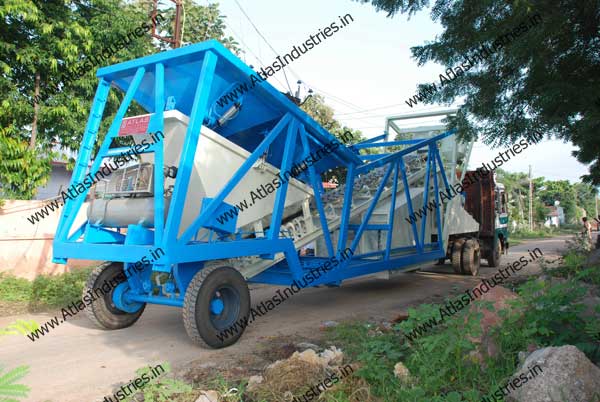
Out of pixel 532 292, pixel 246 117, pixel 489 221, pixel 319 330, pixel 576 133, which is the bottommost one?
pixel 319 330

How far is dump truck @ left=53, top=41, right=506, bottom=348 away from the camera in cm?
461

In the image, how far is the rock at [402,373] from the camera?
3.36 meters

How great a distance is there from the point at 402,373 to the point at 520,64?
4.26m

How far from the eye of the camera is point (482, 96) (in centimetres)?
605

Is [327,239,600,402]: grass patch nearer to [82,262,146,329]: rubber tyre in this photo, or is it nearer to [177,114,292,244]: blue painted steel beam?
[177,114,292,244]: blue painted steel beam

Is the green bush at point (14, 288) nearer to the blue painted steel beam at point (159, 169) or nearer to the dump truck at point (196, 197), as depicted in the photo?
the dump truck at point (196, 197)

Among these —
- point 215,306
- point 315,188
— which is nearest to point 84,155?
point 215,306

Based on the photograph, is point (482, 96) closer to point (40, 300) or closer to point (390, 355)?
point (390, 355)

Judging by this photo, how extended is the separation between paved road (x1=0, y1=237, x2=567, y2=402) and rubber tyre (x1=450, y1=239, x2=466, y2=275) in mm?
3009

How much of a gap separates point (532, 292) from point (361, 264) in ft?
10.6

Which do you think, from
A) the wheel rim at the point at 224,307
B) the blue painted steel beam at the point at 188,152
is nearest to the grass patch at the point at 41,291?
the wheel rim at the point at 224,307

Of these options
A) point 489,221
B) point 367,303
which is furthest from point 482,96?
point 489,221

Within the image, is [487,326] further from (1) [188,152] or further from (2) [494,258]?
(2) [494,258]

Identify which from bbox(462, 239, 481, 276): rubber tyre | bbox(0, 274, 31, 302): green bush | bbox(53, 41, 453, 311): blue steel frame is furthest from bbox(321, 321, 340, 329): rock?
bbox(462, 239, 481, 276): rubber tyre
